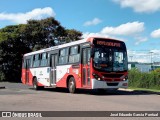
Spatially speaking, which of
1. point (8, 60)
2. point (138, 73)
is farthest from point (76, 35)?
point (138, 73)

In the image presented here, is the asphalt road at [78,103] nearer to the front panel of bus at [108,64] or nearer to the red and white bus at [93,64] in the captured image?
the front panel of bus at [108,64]

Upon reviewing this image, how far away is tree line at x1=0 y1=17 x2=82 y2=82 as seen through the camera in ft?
174

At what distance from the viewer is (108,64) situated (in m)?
20.9

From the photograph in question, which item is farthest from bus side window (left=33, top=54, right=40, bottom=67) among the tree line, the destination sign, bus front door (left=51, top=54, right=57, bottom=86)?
the tree line

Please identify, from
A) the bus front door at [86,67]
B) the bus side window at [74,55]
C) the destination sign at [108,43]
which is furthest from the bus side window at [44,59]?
the destination sign at [108,43]

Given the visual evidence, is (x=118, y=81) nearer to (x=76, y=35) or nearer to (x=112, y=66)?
(x=112, y=66)

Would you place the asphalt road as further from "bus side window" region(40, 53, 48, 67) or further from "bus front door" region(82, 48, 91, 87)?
"bus side window" region(40, 53, 48, 67)

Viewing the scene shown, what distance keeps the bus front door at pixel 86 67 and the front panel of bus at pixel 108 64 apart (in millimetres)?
505

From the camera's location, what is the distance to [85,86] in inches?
834

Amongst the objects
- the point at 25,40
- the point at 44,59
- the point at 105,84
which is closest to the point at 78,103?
the point at 105,84

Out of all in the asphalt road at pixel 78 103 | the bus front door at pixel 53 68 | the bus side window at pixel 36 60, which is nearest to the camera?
the asphalt road at pixel 78 103

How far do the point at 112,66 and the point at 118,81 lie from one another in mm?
997

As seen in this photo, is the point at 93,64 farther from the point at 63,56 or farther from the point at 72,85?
the point at 63,56

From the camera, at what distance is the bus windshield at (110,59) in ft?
68.0
